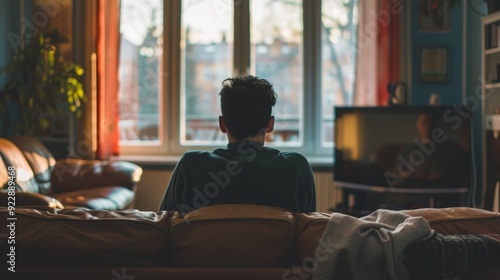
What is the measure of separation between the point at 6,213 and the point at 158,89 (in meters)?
4.43

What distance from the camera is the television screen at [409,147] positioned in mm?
4512

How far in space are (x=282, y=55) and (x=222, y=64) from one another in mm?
554

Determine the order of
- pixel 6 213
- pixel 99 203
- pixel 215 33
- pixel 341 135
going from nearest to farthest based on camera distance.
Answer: pixel 6 213 < pixel 99 203 < pixel 341 135 < pixel 215 33

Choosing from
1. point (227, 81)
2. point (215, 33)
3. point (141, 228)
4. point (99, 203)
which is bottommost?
point (99, 203)

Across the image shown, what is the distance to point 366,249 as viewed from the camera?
3.96 feet

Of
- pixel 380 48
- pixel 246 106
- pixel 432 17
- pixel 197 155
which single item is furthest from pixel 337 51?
pixel 197 155

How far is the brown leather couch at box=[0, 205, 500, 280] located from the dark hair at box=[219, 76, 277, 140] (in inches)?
21.9

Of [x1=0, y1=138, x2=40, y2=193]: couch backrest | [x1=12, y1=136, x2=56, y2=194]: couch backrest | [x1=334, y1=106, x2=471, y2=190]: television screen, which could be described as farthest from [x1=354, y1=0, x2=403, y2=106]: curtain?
[x1=0, y1=138, x2=40, y2=193]: couch backrest

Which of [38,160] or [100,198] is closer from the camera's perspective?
[100,198]

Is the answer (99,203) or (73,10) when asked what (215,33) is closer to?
(73,10)

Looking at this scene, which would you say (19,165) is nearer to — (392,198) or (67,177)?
(67,177)

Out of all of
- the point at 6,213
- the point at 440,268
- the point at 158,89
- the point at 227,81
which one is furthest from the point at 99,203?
the point at 440,268

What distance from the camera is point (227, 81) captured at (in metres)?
1.87

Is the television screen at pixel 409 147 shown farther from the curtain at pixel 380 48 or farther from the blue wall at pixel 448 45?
the blue wall at pixel 448 45
